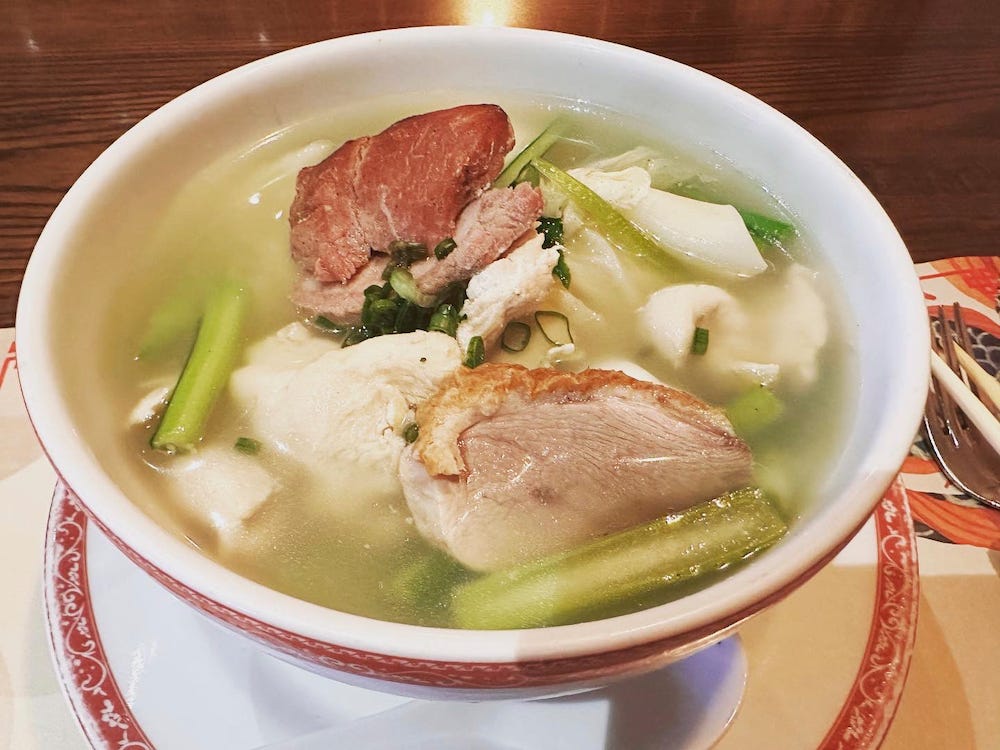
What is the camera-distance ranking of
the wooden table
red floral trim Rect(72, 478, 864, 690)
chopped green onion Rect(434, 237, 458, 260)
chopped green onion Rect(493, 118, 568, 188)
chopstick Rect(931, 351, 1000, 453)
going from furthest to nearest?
the wooden table → chopped green onion Rect(493, 118, 568, 188) → chopstick Rect(931, 351, 1000, 453) → chopped green onion Rect(434, 237, 458, 260) → red floral trim Rect(72, 478, 864, 690)

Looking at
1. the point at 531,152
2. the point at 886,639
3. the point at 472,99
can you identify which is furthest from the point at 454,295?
the point at 886,639

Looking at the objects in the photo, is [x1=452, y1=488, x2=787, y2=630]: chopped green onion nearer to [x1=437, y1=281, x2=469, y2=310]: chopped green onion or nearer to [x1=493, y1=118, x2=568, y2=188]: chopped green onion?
[x1=437, y1=281, x2=469, y2=310]: chopped green onion

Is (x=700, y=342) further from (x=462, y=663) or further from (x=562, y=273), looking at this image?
(x=462, y=663)

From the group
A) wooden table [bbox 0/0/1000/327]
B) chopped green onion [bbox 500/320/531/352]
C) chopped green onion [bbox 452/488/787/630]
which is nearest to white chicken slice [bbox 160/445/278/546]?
chopped green onion [bbox 452/488/787/630]

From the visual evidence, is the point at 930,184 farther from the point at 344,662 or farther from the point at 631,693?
the point at 344,662

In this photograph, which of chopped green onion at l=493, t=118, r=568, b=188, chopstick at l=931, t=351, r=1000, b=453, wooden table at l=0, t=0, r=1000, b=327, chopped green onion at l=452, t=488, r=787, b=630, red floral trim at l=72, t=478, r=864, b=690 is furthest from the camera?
wooden table at l=0, t=0, r=1000, b=327

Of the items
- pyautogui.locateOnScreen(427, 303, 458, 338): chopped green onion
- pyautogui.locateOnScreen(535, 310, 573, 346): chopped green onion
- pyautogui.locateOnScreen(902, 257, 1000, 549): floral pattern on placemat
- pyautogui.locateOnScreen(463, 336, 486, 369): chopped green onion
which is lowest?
pyautogui.locateOnScreen(902, 257, 1000, 549): floral pattern on placemat

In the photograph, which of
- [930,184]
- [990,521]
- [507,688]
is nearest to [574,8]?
[930,184]

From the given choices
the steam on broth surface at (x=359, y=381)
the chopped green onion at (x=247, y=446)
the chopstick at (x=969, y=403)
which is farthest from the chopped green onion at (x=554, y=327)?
the chopstick at (x=969, y=403)

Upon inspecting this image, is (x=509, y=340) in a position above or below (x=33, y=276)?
below
